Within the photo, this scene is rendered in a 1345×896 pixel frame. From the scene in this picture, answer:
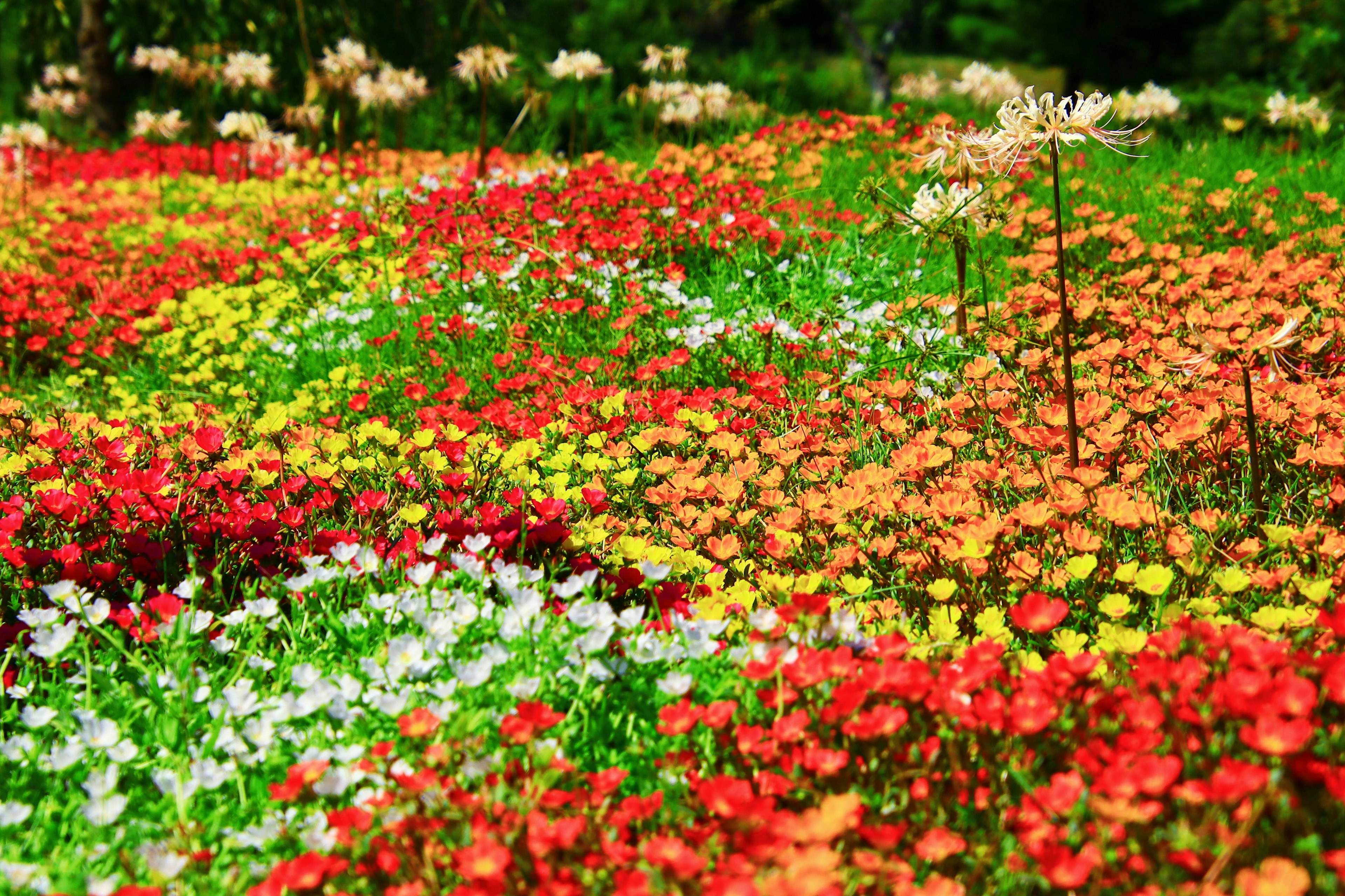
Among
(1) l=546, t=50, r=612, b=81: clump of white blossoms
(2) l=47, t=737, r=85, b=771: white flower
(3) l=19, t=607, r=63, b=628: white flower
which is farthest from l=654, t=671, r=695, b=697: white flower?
(1) l=546, t=50, r=612, b=81: clump of white blossoms

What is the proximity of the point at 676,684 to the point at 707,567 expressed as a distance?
61 cm

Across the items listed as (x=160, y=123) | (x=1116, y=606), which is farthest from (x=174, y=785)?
(x=160, y=123)

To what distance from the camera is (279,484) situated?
251 centimetres

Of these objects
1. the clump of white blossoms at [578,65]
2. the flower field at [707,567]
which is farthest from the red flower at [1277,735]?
the clump of white blossoms at [578,65]

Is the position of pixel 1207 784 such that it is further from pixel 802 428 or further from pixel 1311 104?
pixel 1311 104

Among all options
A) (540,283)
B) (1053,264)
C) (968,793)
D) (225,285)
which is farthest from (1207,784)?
(225,285)

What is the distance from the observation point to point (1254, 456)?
212 centimetres

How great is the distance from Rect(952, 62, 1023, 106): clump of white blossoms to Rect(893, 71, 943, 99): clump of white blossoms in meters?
0.77

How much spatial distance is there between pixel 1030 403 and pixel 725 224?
193 centimetres

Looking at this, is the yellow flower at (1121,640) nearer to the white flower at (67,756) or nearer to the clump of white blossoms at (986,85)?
the white flower at (67,756)

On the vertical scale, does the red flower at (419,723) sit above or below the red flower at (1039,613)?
below

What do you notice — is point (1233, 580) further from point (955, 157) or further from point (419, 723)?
point (955, 157)

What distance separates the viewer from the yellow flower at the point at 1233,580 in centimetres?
174

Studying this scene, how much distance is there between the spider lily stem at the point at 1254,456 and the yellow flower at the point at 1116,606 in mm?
535
